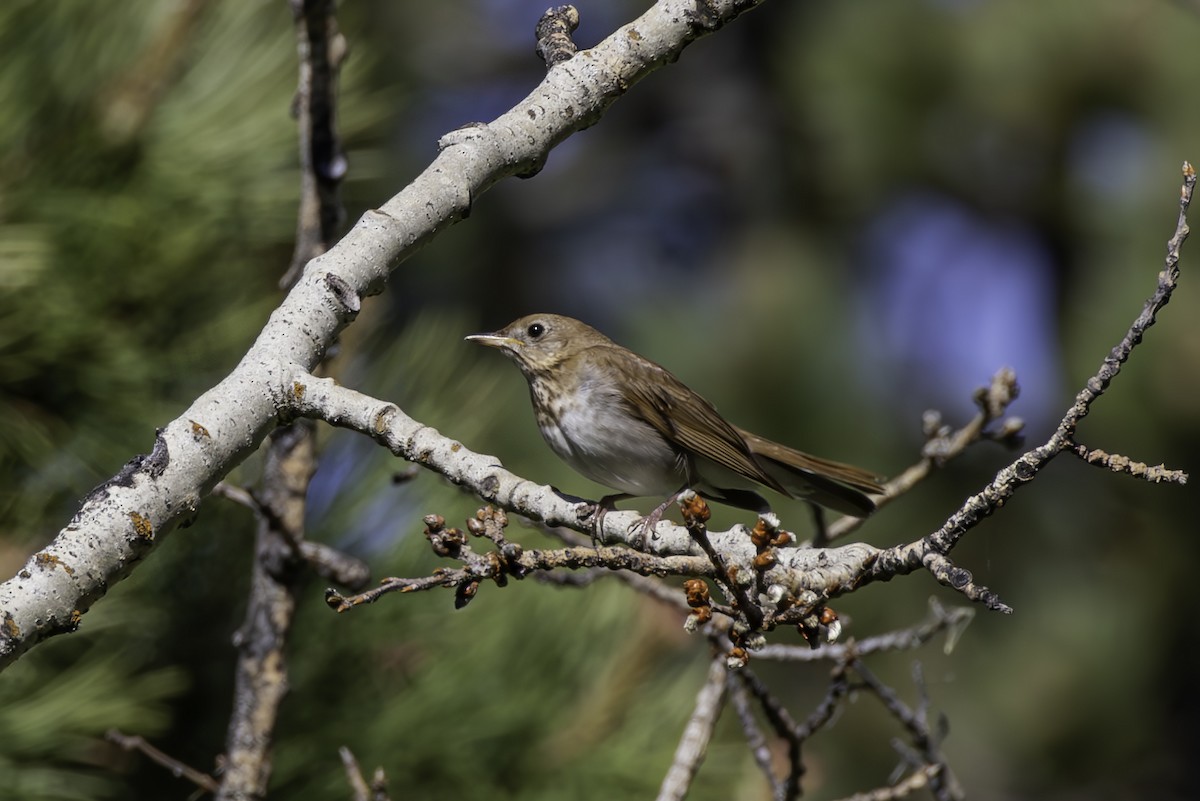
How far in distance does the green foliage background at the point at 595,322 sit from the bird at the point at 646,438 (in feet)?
0.70

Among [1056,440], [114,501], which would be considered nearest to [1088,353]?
[1056,440]

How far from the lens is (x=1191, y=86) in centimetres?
548

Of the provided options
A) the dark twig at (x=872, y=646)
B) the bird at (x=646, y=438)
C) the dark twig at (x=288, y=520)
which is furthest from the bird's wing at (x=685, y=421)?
the dark twig at (x=288, y=520)

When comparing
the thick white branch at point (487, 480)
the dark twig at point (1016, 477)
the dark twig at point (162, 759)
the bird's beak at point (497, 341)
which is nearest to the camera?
the dark twig at point (1016, 477)

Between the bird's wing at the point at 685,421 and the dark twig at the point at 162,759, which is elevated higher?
the bird's wing at the point at 685,421

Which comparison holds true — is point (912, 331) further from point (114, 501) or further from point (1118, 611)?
point (114, 501)

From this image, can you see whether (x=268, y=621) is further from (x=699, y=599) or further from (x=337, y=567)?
(x=699, y=599)

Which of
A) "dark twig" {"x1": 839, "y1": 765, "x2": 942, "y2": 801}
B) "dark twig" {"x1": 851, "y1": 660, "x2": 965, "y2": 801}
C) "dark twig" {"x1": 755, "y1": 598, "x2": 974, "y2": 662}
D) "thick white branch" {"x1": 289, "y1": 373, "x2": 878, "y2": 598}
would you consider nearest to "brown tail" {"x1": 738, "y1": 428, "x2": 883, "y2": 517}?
"dark twig" {"x1": 755, "y1": 598, "x2": 974, "y2": 662}

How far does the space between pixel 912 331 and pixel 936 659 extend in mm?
1409

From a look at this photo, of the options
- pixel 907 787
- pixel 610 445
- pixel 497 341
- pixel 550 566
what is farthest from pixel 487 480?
pixel 497 341

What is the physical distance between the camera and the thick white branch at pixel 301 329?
5.24 feet

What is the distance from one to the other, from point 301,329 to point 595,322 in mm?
4555

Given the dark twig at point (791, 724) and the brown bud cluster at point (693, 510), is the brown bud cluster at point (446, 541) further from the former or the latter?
the dark twig at point (791, 724)

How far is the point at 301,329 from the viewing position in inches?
71.8
